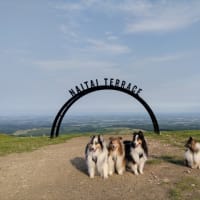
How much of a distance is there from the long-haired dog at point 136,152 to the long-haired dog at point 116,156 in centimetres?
30

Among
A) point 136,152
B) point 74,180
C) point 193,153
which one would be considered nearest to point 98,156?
point 74,180

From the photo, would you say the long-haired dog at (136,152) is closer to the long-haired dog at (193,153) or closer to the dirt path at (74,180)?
the dirt path at (74,180)

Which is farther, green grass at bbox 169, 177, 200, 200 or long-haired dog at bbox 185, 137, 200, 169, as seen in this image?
long-haired dog at bbox 185, 137, 200, 169

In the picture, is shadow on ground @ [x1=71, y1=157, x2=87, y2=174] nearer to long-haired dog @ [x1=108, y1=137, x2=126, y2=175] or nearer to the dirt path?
the dirt path

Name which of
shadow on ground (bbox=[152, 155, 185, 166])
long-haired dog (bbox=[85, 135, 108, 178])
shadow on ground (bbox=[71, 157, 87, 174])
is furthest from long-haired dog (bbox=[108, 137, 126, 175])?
shadow on ground (bbox=[152, 155, 185, 166])

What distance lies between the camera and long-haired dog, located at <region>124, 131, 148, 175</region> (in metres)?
14.7

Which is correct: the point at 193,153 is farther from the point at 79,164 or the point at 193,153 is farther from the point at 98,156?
the point at 79,164

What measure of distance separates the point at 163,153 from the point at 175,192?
22.4 feet

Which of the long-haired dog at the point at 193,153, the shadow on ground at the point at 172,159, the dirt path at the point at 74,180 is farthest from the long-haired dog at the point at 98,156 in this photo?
the shadow on ground at the point at 172,159

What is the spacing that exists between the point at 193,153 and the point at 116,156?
344cm

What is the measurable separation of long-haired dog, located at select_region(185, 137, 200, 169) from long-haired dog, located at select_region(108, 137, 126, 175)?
9.74 ft

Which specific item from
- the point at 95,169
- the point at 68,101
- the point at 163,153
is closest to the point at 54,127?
the point at 68,101

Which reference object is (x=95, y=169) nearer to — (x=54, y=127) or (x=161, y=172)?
(x=161, y=172)

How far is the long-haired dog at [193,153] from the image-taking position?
1565cm
